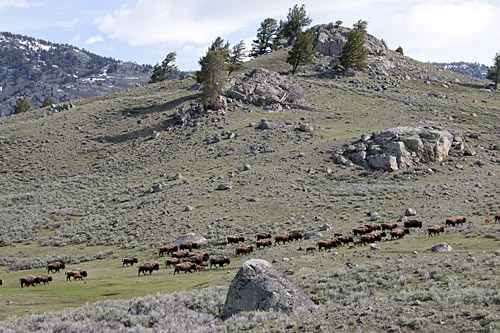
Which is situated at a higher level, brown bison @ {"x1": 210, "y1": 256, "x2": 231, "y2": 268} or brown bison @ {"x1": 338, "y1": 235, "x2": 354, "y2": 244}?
brown bison @ {"x1": 338, "y1": 235, "x2": 354, "y2": 244}

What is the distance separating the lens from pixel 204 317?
15.6 meters

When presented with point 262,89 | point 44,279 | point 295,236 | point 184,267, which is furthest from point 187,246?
point 262,89

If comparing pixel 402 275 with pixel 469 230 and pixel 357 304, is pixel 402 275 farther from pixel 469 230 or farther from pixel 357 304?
pixel 469 230

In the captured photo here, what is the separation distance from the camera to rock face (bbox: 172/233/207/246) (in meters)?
35.4

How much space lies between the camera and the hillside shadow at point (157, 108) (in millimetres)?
83375

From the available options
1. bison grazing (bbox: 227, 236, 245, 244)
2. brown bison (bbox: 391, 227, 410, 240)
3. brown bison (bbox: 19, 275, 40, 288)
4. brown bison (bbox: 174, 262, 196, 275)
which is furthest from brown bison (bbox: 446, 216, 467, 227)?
brown bison (bbox: 19, 275, 40, 288)

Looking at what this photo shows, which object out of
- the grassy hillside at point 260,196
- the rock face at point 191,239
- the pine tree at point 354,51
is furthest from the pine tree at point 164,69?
the rock face at point 191,239

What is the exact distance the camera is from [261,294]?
15656 millimetres

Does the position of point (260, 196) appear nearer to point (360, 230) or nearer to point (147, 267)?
point (360, 230)

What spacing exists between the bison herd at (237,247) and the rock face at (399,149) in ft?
68.4

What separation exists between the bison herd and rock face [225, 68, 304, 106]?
4906cm

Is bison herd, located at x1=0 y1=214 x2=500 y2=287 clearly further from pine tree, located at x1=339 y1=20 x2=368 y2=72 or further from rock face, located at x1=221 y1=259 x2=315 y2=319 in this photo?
pine tree, located at x1=339 y1=20 x2=368 y2=72

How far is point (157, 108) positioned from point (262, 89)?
2514cm

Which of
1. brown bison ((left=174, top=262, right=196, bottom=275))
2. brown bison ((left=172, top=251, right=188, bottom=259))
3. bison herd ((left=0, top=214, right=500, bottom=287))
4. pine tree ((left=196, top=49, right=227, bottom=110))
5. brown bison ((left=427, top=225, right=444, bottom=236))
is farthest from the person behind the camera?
pine tree ((left=196, top=49, right=227, bottom=110))
